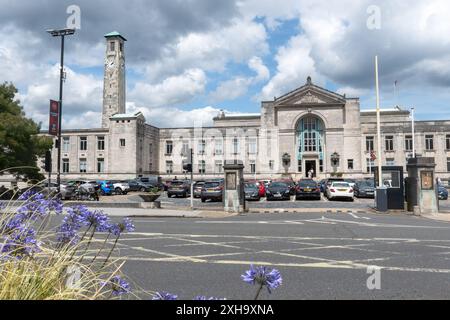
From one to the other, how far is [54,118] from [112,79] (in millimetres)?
53215

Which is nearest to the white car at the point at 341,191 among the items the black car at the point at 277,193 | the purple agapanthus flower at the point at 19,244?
the black car at the point at 277,193

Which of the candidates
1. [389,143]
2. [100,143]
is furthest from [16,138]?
[389,143]

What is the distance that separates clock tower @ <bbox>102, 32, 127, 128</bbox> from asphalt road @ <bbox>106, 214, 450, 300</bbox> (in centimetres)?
6840

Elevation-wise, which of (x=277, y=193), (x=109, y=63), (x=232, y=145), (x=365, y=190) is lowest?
(x=277, y=193)

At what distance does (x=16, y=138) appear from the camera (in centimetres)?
3256

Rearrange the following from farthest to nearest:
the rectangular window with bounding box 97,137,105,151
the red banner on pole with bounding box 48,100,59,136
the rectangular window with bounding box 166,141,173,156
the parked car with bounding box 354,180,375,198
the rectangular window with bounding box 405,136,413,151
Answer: the rectangular window with bounding box 166,141,173,156, the rectangular window with bounding box 97,137,105,151, the rectangular window with bounding box 405,136,413,151, the parked car with bounding box 354,180,375,198, the red banner on pole with bounding box 48,100,59,136

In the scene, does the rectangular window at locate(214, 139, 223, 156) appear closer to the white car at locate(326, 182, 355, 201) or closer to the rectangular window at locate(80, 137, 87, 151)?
the rectangular window at locate(80, 137, 87, 151)

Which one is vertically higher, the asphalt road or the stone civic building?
the stone civic building

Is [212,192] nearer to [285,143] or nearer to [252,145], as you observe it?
[285,143]

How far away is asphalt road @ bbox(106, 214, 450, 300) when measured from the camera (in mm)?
5965

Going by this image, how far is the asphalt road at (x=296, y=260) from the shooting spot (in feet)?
19.6

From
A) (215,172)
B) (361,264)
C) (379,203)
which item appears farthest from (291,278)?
(215,172)

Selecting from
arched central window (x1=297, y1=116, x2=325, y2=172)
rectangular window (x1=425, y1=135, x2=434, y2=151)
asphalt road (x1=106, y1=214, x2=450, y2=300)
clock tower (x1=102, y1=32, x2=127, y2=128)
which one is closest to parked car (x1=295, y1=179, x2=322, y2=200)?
asphalt road (x1=106, y1=214, x2=450, y2=300)
